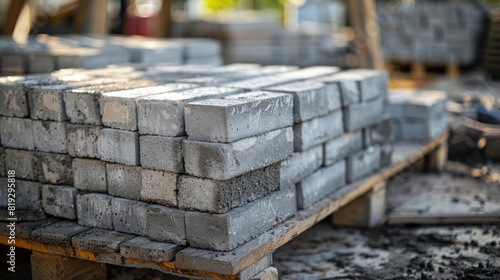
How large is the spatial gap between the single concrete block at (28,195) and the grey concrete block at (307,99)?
1.76 metres

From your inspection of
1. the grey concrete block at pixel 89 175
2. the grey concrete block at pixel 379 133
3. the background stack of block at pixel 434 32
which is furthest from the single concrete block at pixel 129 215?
the background stack of block at pixel 434 32

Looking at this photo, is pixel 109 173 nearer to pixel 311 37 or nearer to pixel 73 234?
pixel 73 234

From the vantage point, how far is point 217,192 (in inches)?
130

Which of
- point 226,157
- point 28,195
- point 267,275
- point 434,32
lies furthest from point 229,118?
point 434,32

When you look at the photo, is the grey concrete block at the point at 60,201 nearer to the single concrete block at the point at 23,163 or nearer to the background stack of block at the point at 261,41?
the single concrete block at the point at 23,163

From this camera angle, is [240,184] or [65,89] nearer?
[240,184]

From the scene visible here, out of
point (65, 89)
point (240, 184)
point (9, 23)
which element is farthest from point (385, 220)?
point (9, 23)

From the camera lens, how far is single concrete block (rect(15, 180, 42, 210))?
13.2ft

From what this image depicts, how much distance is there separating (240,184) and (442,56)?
10.8 meters

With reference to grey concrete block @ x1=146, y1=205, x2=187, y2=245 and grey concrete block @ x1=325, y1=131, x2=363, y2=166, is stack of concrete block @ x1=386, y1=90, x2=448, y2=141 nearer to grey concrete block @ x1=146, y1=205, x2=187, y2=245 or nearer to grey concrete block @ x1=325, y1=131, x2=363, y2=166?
grey concrete block @ x1=325, y1=131, x2=363, y2=166

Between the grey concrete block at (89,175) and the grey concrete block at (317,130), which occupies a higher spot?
the grey concrete block at (317,130)

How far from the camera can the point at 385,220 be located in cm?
546

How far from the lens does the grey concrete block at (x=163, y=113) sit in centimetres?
337

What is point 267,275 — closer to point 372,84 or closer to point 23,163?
point 23,163
